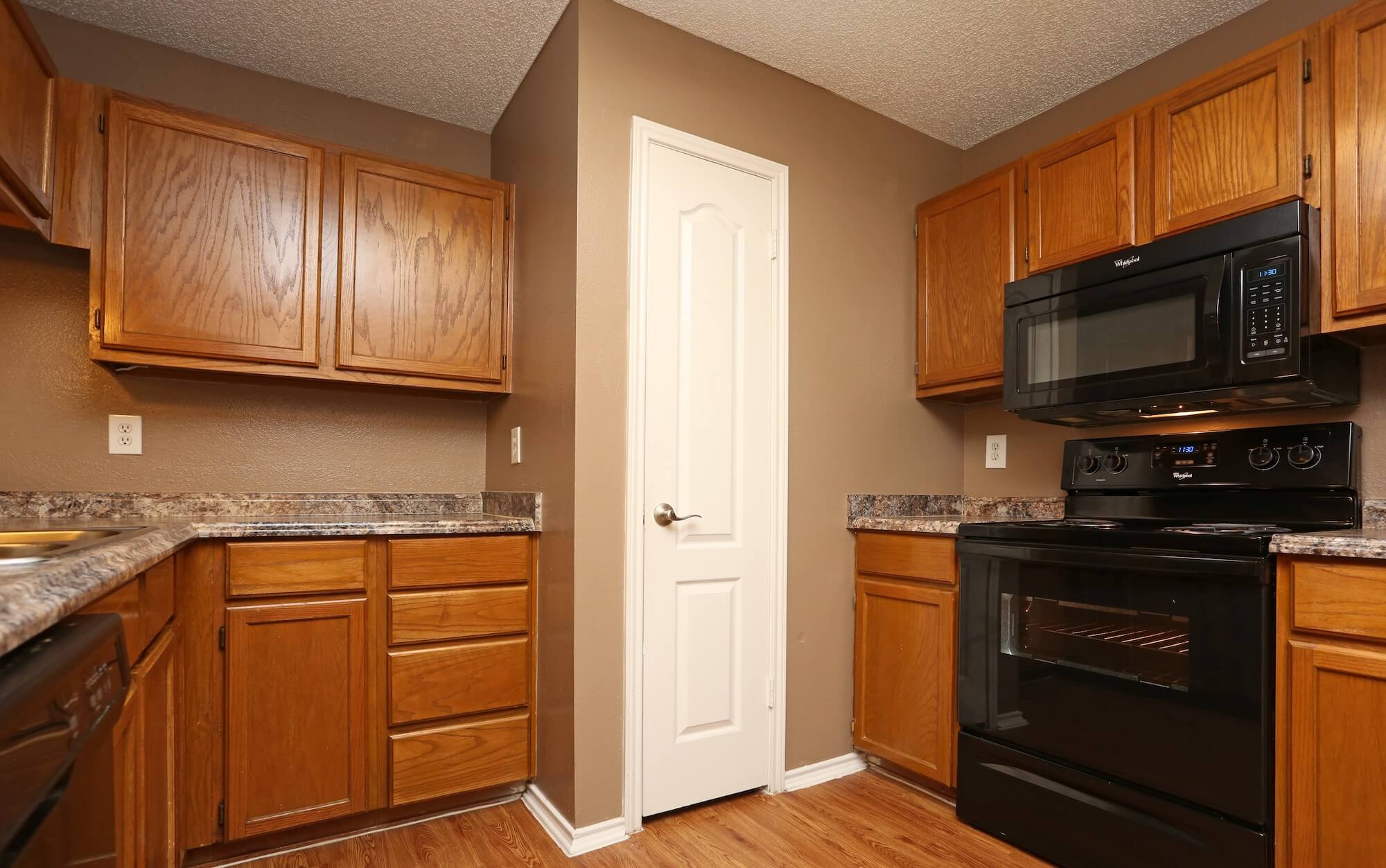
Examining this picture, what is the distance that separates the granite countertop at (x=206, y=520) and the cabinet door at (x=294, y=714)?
8.9 inches

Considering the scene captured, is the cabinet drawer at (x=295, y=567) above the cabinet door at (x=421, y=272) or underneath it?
underneath

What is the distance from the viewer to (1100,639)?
6.18ft

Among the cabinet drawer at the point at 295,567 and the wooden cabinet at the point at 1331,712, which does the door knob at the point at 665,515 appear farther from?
the wooden cabinet at the point at 1331,712

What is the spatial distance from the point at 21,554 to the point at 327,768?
3.39 feet

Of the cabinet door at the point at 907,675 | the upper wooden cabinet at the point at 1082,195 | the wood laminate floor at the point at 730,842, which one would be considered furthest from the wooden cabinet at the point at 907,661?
the upper wooden cabinet at the point at 1082,195

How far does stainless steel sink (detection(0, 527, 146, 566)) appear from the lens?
52.2 inches

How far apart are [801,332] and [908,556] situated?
84 centimetres

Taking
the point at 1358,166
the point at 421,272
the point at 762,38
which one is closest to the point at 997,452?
the point at 1358,166

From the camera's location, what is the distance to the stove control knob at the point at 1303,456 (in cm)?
194

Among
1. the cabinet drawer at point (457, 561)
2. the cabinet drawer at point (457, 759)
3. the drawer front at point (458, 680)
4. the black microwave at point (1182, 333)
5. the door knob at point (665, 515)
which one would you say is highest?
the black microwave at point (1182, 333)

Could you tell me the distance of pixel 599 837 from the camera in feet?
6.77

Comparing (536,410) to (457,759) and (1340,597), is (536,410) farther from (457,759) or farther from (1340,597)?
(1340,597)

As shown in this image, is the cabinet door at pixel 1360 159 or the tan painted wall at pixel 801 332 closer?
the cabinet door at pixel 1360 159

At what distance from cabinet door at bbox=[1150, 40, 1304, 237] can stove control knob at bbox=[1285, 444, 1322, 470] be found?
0.65 m
